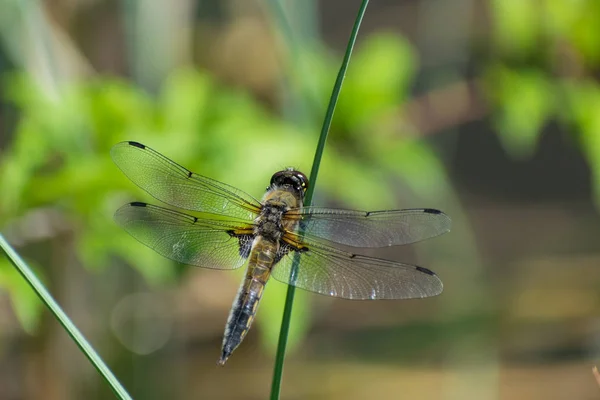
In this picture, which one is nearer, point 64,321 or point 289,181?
point 64,321

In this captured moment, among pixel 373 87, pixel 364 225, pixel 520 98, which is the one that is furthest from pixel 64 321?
pixel 520 98

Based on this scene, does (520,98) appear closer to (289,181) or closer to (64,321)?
(289,181)

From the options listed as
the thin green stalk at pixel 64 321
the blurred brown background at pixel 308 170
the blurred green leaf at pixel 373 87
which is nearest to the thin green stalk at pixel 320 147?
the thin green stalk at pixel 64 321

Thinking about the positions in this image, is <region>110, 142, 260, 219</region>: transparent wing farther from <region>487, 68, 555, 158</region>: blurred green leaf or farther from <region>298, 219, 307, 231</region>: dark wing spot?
<region>487, 68, 555, 158</region>: blurred green leaf

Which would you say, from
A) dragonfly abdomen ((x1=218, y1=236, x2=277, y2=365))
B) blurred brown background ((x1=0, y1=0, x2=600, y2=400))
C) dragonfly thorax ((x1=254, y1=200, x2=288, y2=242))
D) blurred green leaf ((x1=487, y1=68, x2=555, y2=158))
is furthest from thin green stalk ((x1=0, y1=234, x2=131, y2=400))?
blurred green leaf ((x1=487, y1=68, x2=555, y2=158))

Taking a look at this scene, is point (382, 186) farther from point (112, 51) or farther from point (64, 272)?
point (112, 51)

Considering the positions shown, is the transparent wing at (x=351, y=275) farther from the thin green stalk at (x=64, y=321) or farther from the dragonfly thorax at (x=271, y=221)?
the thin green stalk at (x=64, y=321)

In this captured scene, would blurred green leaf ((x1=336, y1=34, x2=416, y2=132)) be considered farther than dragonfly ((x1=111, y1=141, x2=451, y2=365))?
Yes
